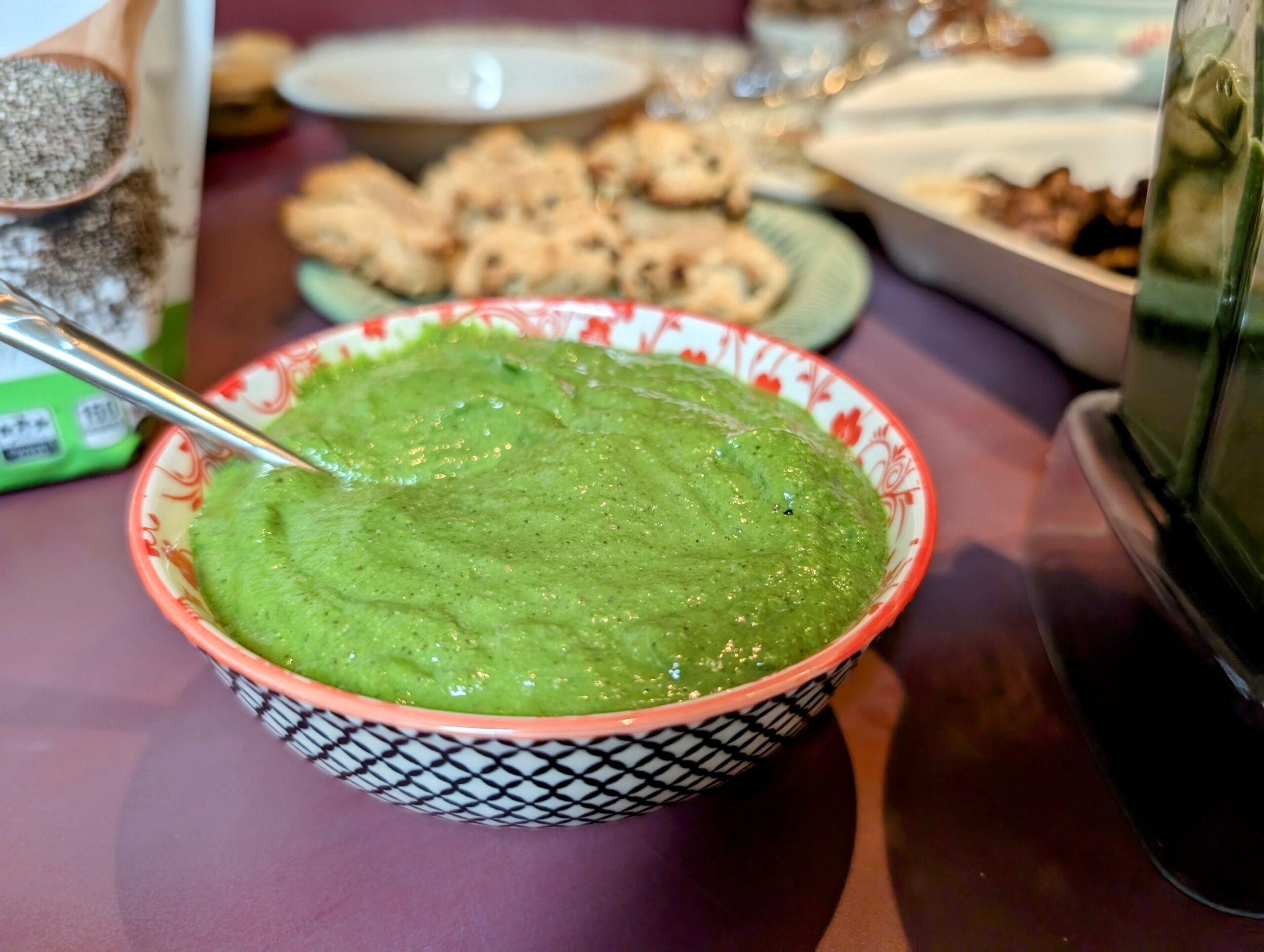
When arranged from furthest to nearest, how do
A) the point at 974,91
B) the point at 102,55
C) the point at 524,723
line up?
the point at 974,91, the point at 102,55, the point at 524,723

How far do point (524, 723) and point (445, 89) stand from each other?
219 centimetres

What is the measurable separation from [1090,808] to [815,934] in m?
0.31

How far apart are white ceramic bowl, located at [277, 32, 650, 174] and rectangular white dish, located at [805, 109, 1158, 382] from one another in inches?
21.5

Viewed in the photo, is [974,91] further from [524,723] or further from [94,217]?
[524,723]

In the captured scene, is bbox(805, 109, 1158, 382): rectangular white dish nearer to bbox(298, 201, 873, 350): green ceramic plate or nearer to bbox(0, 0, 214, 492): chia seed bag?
bbox(298, 201, 873, 350): green ceramic plate

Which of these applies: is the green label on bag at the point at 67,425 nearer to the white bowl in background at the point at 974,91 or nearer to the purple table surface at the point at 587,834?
the purple table surface at the point at 587,834

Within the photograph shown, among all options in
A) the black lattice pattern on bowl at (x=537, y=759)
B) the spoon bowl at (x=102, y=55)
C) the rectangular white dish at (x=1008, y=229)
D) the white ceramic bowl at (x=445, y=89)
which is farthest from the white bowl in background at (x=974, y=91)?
the black lattice pattern on bowl at (x=537, y=759)

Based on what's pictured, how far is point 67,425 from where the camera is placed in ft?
3.82

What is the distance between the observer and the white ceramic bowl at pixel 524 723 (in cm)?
61

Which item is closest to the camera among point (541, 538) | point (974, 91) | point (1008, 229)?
point (541, 538)

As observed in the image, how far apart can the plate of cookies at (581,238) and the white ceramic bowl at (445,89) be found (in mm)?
94

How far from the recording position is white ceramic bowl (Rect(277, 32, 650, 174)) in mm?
1866

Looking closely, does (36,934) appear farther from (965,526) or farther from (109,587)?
(965,526)

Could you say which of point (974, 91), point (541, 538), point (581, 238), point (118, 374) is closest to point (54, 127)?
point (118, 374)
